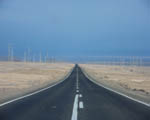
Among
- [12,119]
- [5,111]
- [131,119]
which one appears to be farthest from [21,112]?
[131,119]

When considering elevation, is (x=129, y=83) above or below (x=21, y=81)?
below

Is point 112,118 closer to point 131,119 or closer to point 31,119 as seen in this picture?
point 131,119

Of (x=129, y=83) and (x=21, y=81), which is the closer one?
(x=21, y=81)

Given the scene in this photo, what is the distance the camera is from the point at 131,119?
986cm

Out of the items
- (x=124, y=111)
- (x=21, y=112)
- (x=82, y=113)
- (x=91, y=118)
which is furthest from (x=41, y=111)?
(x=124, y=111)

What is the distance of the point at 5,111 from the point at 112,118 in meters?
4.72

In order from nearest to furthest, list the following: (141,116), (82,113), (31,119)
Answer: (31,119)
(141,116)
(82,113)

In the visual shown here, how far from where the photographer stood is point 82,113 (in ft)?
37.3

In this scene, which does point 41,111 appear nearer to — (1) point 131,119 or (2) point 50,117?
(2) point 50,117

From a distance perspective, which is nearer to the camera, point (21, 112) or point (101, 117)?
point (101, 117)

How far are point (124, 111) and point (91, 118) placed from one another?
243 cm

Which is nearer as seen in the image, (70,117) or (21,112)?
(70,117)

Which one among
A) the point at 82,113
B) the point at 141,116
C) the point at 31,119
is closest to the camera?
the point at 31,119

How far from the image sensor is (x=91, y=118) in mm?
10055
